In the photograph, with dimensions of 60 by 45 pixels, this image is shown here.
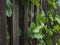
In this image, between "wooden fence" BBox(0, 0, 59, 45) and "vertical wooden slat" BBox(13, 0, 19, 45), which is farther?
"vertical wooden slat" BBox(13, 0, 19, 45)

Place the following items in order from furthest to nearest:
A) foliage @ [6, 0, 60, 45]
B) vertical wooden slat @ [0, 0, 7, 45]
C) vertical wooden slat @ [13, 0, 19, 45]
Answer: foliage @ [6, 0, 60, 45], vertical wooden slat @ [13, 0, 19, 45], vertical wooden slat @ [0, 0, 7, 45]

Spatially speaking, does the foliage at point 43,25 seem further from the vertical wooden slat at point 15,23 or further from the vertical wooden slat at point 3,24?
the vertical wooden slat at point 3,24

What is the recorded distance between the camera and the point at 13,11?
6.19 ft

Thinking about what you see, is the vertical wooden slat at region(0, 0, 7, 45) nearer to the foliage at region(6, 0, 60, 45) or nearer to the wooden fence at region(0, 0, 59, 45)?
the wooden fence at region(0, 0, 59, 45)

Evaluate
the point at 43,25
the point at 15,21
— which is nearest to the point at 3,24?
the point at 15,21

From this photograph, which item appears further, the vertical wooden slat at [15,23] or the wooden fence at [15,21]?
the vertical wooden slat at [15,23]

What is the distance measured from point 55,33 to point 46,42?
172 mm

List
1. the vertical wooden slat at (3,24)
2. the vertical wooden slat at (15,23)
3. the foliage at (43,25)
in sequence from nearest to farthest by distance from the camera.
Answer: the vertical wooden slat at (3,24) → the vertical wooden slat at (15,23) → the foliage at (43,25)

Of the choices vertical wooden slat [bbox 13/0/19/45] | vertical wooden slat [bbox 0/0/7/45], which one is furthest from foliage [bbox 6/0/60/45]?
vertical wooden slat [bbox 0/0/7/45]

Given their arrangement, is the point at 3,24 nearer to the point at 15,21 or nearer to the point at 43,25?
the point at 15,21

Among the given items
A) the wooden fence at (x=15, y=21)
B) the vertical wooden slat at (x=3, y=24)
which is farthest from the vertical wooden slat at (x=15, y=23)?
the vertical wooden slat at (x=3, y=24)

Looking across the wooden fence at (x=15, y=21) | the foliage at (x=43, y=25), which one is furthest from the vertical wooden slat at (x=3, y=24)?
the foliage at (x=43, y=25)

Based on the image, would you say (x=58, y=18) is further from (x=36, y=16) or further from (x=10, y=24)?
(x=10, y=24)

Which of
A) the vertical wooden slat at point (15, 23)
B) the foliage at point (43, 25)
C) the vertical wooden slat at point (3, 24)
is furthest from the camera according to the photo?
the foliage at point (43, 25)
